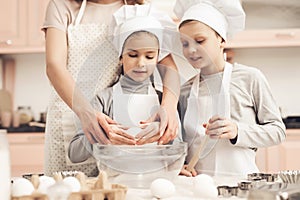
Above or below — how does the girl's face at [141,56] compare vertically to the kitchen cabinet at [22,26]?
below

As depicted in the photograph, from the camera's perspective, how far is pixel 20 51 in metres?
2.92

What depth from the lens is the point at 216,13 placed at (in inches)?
53.2

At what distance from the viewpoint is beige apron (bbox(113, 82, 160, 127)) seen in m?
1.11

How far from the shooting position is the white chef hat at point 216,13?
132cm

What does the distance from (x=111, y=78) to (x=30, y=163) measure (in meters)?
1.66

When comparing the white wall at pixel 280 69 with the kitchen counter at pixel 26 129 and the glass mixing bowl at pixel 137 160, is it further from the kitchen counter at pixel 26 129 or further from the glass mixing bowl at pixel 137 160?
the glass mixing bowl at pixel 137 160

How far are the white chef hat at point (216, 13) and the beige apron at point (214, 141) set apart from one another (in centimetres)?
10

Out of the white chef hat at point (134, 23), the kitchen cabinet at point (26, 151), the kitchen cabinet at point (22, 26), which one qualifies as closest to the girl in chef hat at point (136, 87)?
the white chef hat at point (134, 23)

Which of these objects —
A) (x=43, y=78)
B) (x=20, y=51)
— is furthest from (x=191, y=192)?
(x=43, y=78)

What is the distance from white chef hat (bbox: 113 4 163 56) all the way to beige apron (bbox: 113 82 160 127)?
11 cm

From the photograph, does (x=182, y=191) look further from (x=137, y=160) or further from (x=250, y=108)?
(x=250, y=108)

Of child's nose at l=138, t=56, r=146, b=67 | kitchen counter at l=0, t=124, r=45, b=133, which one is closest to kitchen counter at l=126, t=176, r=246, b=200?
child's nose at l=138, t=56, r=146, b=67

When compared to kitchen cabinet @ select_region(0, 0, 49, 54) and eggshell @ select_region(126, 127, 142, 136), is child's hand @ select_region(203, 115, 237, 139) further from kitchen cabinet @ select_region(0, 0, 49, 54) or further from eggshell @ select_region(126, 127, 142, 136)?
kitchen cabinet @ select_region(0, 0, 49, 54)

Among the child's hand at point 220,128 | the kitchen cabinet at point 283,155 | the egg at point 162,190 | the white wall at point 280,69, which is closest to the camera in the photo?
the egg at point 162,190
